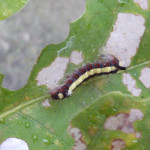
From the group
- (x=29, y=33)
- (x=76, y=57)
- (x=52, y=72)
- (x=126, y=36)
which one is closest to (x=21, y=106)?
(x=52, y=72)

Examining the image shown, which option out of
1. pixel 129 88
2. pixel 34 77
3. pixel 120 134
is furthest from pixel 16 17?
pixel 120 134

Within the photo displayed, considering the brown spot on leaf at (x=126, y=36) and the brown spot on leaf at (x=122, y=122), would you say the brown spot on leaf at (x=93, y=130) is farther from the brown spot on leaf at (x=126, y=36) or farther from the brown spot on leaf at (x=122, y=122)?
the brown spot on leaf at (x=126, y=36)

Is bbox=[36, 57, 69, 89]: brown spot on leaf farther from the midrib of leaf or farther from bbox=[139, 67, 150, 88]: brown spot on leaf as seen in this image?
bbox=[139, 67, 150, 88]: brown spot on leaf

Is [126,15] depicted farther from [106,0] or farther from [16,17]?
[16,17]

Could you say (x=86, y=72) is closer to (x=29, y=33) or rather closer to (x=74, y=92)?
(x=74, y=92)

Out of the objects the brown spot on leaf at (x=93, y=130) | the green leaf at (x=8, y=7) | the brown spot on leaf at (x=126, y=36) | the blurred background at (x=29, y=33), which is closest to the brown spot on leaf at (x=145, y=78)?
the brown spot on leaf at (x=126, y=36)

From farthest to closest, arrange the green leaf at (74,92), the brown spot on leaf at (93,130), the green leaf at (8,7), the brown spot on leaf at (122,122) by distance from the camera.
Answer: the green leaf at (74,92)
the green leaf at (8,7)
the brown spot on leaf at (93,130)
the brown spot on leaf at (122,122)
